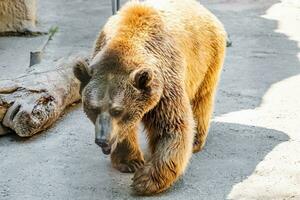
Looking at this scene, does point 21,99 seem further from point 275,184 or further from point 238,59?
point 238,59

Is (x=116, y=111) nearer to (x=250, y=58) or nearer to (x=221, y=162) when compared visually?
(x=221, y=162)

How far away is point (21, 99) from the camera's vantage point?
670 centimetres

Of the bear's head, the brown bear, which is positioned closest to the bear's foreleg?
the brown bear

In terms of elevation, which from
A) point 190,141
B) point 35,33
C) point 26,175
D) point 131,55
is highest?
point 131,55

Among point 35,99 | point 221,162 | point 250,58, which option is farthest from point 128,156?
point 250,58

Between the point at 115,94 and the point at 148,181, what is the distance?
0.84 metres

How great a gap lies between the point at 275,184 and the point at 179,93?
114 cm

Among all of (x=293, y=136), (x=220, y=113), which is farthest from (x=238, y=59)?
(x=293, y=136)

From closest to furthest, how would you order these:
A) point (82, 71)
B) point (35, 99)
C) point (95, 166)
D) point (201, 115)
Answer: point (82, 71)
point (95, 166)
point (201, 115)
point (35, 99)

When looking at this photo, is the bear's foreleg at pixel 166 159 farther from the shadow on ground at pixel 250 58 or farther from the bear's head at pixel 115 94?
the shadow on ground at pixel 250 58

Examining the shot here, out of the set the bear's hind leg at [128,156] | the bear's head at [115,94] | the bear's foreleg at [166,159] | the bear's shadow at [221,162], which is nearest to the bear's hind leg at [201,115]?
the bear's shadow at [221,162]

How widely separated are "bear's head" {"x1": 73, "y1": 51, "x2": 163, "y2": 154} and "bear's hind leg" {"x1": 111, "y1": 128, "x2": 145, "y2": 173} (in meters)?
0.71

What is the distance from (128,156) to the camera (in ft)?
19.0

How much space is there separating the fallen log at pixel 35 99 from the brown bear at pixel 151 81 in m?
1.04
